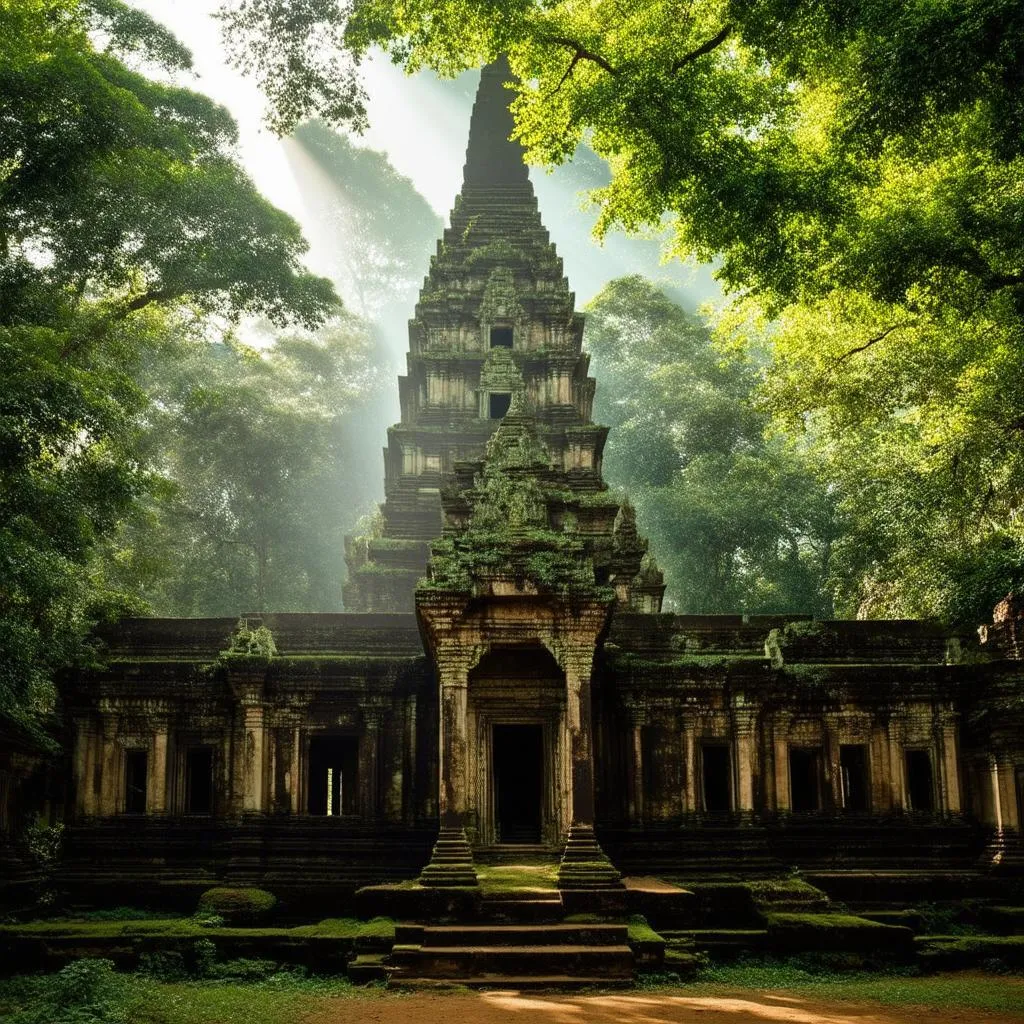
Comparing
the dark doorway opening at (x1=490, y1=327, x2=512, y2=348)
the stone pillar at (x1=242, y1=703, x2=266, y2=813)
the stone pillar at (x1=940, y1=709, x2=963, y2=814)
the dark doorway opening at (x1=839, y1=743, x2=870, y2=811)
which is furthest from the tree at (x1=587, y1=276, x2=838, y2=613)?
the stone pillar at (x1=242, y1=703, x2=266, y2=813)

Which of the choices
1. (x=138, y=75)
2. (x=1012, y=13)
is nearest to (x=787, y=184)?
(x=1012, y=13)

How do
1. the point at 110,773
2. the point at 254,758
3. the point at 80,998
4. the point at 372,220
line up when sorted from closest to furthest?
the point at 80,998, the point at 254,758, the point at 110,773, the point at 372,220

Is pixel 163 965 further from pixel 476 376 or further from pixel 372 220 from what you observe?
pixel 372 220

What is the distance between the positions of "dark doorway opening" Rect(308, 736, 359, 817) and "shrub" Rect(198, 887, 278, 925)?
251 centimetres

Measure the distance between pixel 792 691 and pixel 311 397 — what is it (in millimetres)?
32810

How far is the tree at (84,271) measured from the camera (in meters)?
13.2

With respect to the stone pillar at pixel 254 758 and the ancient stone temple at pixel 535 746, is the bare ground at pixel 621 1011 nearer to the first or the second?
the ancient stone temple at pixel 535 746

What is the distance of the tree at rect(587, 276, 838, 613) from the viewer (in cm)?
3406

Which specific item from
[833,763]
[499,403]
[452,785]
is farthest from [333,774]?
[833,763]

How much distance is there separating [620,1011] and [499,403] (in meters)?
15.0

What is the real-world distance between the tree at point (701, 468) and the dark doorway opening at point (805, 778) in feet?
41.6

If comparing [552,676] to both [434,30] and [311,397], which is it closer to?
[434,30]

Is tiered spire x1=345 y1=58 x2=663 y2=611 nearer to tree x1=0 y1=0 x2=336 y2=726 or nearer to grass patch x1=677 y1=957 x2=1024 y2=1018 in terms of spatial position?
tree x1=0 y1=0 x2=336 y2=726

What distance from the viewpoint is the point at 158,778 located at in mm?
17109
